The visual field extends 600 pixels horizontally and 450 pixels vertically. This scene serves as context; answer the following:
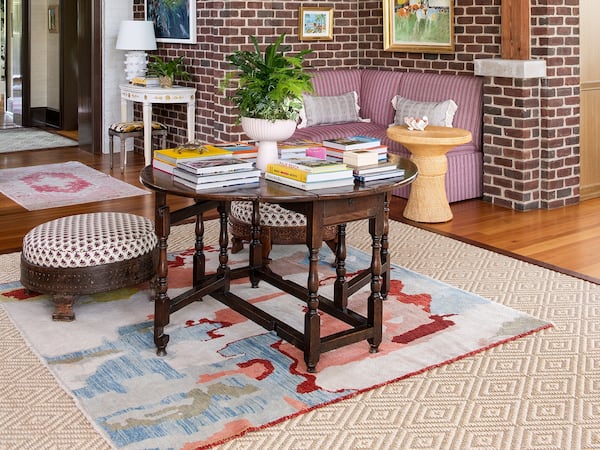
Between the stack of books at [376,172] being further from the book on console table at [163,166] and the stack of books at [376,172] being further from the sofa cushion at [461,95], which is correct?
the sofa cushion at [461,95]

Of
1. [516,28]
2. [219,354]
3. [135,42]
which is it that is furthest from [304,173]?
[135,42]

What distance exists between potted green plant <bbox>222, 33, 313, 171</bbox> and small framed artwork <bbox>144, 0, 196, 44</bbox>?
4.48 metres

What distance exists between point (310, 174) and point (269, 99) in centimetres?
51

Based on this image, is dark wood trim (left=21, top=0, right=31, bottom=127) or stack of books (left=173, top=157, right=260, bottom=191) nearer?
stack of books (left=173, top=157, right=260, bottom=191)

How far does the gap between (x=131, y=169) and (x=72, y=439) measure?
5.39 meters

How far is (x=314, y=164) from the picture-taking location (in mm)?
3242

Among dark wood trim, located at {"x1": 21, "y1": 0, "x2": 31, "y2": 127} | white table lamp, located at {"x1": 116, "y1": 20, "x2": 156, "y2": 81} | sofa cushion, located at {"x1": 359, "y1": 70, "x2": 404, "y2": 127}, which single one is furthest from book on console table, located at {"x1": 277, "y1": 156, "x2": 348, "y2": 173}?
dark wood trim, located at {"x1": 21, "y1": 0, "x2": 31, "y2": 127}

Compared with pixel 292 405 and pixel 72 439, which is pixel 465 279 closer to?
pixel 292 405

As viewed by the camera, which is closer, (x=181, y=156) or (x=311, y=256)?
(x=311, y=256)

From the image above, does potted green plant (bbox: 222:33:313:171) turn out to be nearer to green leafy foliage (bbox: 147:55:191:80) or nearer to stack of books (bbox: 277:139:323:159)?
stack of books (bbox: 277:139:323:159)

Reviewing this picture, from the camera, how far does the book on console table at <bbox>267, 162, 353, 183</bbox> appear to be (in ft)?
10.2

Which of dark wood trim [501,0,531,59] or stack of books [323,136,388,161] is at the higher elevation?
dark wood trim [501,0,531,59]

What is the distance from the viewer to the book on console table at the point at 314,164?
3.15 metres

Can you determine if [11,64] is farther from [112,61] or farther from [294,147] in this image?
[294,147]
